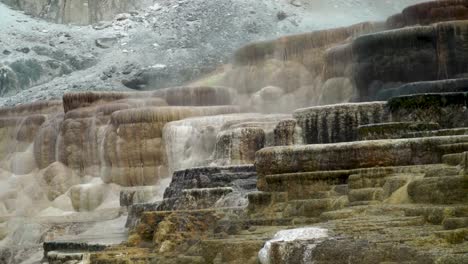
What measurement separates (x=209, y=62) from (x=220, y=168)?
2238 centimetres

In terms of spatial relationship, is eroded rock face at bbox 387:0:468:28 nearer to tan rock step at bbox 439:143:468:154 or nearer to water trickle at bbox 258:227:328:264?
tan rock step at bbox 439:143:468:154

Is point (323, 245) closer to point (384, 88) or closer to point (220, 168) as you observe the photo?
point (220, 168)

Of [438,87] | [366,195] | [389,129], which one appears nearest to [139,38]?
[438,87]

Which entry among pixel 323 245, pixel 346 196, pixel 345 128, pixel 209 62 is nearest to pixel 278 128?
pixel 345 128

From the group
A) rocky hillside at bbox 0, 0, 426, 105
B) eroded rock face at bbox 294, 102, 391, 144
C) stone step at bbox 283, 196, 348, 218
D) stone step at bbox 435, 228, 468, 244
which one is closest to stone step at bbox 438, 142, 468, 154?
stone step at bbox 283, 196, 348, 218

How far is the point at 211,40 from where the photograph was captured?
37562 mm

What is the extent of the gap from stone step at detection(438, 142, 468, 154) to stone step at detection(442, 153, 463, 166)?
7.2 inches

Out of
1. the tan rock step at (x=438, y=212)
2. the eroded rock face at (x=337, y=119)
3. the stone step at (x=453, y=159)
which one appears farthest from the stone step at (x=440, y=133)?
the eroded rock face at (x=337, y=119)

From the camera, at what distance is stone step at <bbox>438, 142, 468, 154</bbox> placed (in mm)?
9117

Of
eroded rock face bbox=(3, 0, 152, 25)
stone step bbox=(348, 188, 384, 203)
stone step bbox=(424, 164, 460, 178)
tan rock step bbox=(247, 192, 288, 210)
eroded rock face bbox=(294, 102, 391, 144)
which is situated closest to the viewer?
stone step bbox=(424, 164, 460, 178)

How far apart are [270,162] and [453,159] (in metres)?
2.28

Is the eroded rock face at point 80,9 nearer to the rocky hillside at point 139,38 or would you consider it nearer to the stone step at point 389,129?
the rocky hillside at point 139,38

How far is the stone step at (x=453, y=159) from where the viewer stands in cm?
869

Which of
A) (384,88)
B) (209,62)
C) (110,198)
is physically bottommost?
(110,198)
